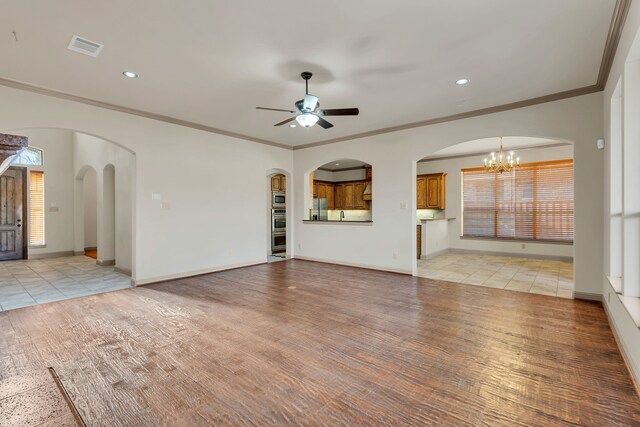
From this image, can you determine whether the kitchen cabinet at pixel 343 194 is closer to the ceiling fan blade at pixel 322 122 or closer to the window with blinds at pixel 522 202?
the window with blinds at pixel 522 202

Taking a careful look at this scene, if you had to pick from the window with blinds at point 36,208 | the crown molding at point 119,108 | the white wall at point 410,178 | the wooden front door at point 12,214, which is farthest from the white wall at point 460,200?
the wooden front door at point 12,214

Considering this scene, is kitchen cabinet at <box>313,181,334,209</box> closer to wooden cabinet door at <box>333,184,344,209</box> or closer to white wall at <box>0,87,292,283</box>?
wooden cabinet door at <box>333,184,344,209</box>

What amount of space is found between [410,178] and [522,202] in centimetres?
420

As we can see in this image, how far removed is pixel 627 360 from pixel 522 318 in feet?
3.56

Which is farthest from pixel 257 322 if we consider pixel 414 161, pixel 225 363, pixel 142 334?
pixel 414 161

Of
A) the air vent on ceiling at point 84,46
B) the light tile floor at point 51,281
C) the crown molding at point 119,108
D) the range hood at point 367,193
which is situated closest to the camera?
the air vent on ceiling at point 84,46

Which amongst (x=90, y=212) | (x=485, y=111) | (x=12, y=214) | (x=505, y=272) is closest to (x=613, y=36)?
(x=485, y=111)

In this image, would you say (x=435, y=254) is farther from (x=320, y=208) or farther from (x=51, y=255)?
(x=51, y=255)

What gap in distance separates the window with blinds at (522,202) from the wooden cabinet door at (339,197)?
13.5ft

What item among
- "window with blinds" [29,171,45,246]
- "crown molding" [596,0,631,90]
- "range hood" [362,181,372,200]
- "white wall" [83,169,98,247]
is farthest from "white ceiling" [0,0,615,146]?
"white wall" [83,169,98,247]

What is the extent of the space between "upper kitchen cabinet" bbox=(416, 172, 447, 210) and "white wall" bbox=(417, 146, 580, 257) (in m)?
0.20

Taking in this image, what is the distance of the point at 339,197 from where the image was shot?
37.3 ft

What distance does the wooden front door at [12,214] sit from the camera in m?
7.68

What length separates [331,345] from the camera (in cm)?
294
